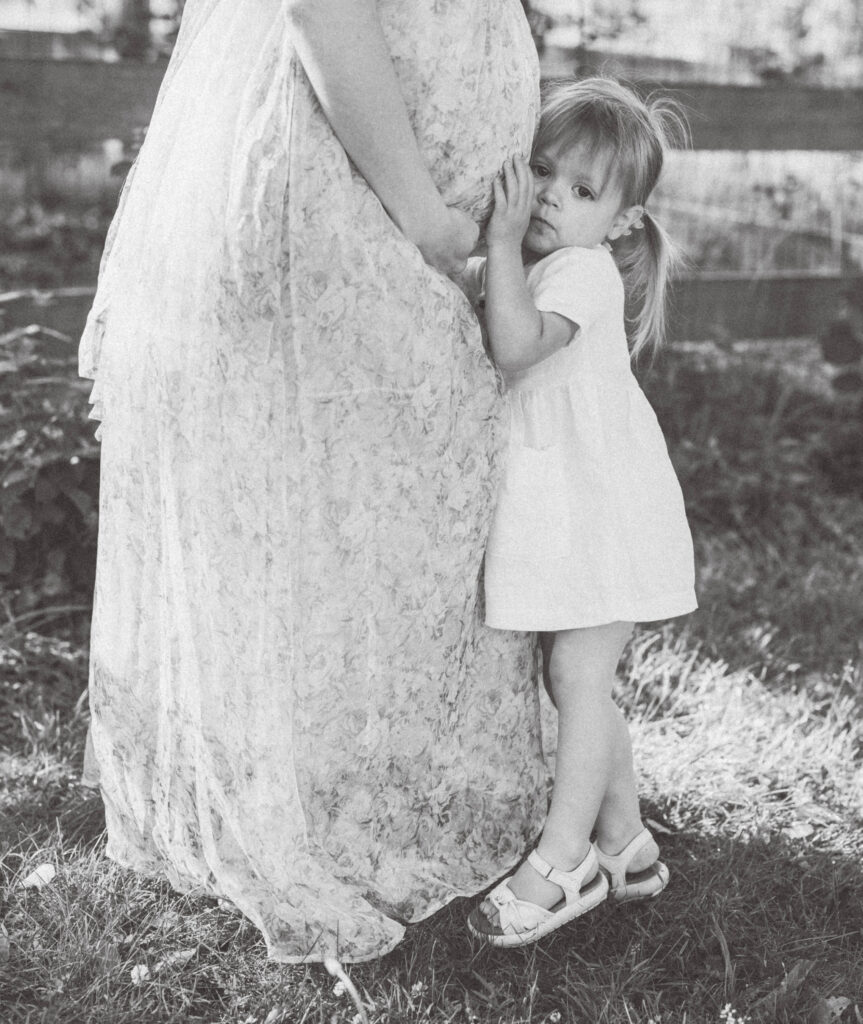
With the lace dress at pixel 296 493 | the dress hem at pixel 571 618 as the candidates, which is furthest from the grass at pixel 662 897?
the dress hem at pixel 571 618

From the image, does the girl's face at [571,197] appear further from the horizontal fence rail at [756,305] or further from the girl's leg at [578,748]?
the horizontal fence rail at [756,305]

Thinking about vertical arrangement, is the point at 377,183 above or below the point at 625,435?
above

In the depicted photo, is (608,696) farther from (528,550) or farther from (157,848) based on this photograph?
(157,848)

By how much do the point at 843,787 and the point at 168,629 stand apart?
1.61 m

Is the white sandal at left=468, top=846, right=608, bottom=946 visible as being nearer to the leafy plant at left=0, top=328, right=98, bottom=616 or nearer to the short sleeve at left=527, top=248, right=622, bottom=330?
the short sleeve at left=527, top=248, right=622, bottom=330

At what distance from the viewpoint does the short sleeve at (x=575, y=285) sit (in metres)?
2.03

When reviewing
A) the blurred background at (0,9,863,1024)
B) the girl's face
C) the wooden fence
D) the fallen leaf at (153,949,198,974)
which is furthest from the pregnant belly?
the wooden fence

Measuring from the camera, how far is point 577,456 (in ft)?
7.02

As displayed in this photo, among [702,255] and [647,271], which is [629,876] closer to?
[647,271]

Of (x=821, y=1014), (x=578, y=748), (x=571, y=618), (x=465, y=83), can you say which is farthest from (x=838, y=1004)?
(x=465, y=83)

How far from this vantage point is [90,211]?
6.75 metres

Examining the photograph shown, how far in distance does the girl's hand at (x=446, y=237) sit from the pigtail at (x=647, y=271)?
1.44ft

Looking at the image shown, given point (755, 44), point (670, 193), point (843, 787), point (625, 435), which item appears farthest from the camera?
point (670, 193)

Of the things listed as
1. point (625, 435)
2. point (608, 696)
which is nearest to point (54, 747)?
point (608, 696)
